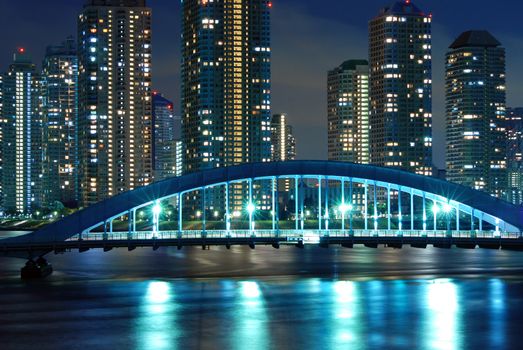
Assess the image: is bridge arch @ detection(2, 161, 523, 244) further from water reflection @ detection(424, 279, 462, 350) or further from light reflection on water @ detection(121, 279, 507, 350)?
water reflection @ detection(424, 279, 462, 350)

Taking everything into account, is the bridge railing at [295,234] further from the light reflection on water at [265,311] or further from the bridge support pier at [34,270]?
the light reflection on water at [265,311]

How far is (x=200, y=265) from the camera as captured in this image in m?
102

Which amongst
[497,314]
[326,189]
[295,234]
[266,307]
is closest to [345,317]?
[266,307]

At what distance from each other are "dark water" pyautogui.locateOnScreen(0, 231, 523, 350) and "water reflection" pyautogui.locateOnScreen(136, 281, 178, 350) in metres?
0.07

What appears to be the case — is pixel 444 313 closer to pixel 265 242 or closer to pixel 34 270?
pixel 265 242

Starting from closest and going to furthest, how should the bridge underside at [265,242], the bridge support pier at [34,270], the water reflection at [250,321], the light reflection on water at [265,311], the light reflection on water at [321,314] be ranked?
the water reflection at [250,321] < the light reflection on water at [321,314] < the light reflection on water at [265,311] < the bridge underside at [265,242] < the bridge support pier at [34,270]

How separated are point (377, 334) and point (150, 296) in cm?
2175

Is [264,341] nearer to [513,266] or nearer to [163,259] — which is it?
[513,266]

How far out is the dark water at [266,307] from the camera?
50.3m

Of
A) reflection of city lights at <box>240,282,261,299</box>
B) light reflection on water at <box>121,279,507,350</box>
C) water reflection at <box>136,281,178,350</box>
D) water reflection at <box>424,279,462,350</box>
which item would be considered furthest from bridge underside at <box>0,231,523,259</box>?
water reflection at <box>136,281,178,350</box>

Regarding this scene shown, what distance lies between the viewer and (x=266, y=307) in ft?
201

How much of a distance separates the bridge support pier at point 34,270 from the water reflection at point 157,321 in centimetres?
1269

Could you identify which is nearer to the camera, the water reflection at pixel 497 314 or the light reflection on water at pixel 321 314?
the light reflection on water at pixel 321 314

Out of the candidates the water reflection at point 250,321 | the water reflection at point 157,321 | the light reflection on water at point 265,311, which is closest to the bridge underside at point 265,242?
the light reflection on water at point 265,311
